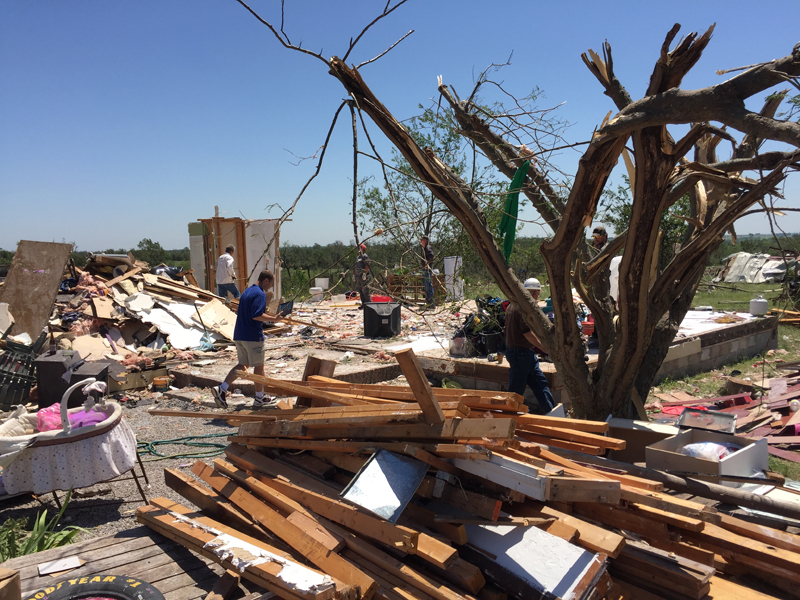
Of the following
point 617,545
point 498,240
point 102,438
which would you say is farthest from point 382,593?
point 498,240

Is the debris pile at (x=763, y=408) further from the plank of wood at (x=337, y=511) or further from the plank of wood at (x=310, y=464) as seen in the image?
the plank of wood at (x=337, y=511)

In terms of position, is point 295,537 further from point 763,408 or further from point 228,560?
point 763,408

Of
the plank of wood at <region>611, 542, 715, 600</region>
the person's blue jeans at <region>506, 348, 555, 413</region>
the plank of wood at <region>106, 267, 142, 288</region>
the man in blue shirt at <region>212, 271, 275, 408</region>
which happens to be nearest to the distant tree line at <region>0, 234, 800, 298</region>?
the man in blue shirt at <region>212, 271, 275, 408</region>

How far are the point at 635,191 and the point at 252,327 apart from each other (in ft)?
15.8

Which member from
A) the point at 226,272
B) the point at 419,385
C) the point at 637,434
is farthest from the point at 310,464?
the point at 226,272

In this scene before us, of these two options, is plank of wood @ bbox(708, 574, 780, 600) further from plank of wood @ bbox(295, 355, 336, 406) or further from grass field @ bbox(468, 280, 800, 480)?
grass field @ bbox(468, 280, 800, 480)

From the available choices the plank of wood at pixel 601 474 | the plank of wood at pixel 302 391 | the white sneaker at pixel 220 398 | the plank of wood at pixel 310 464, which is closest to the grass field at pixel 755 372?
the plank of wood at pixel 601 474

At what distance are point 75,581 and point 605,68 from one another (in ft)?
15.1

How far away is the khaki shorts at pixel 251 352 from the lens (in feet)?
23.9

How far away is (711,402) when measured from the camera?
7.64 m

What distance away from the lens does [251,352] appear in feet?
23.9

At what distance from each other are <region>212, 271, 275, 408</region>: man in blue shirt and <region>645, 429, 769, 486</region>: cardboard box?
15.2 ft

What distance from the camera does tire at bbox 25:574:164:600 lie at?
2.53m

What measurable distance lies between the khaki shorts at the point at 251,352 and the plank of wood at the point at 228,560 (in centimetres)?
401
